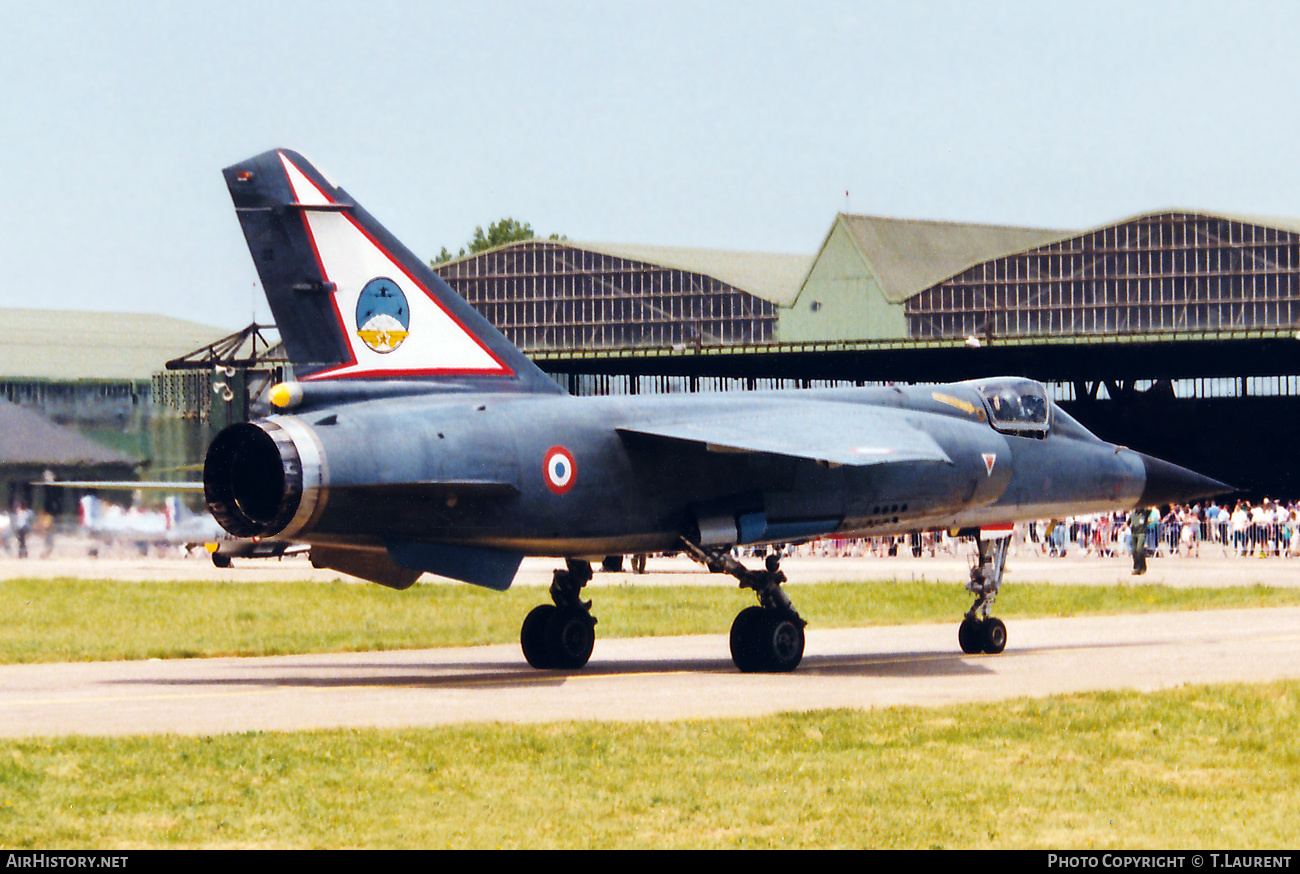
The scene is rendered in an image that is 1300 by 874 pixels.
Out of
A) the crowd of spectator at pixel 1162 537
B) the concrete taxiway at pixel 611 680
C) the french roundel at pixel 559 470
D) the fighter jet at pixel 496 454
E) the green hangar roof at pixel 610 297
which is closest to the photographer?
the concrete taxiway at pixel 611 680

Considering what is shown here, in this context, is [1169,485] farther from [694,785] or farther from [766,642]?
[694,785]

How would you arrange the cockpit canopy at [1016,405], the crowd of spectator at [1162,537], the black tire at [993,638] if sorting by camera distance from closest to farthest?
the black tire at [993,638], the cockpit canopy at [1016,405], the crowd of spectator at [1162,537]

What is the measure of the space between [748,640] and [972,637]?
13.5 feet

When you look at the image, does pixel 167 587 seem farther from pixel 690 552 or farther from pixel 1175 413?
pixel 1175 413

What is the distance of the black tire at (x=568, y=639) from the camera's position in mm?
Answer: 19516

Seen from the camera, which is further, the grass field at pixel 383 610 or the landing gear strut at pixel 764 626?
the grass field at pixel 383 610

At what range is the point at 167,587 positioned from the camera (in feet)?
113

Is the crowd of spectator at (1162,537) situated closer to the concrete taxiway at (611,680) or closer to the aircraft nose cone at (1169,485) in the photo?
the aircraft nose cone at (1169,485)

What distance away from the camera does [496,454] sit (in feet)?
55.0

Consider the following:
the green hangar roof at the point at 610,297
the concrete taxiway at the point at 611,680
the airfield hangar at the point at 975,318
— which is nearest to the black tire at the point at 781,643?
the concrete taxiway at the point at 611,680

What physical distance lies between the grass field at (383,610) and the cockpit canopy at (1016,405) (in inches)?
239

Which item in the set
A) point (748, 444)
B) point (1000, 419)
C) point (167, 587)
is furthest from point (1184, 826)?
point (167, 587)

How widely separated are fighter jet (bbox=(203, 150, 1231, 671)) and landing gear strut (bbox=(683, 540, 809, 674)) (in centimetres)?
2

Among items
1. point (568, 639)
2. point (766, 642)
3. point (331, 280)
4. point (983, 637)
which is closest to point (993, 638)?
point (983, 637)
